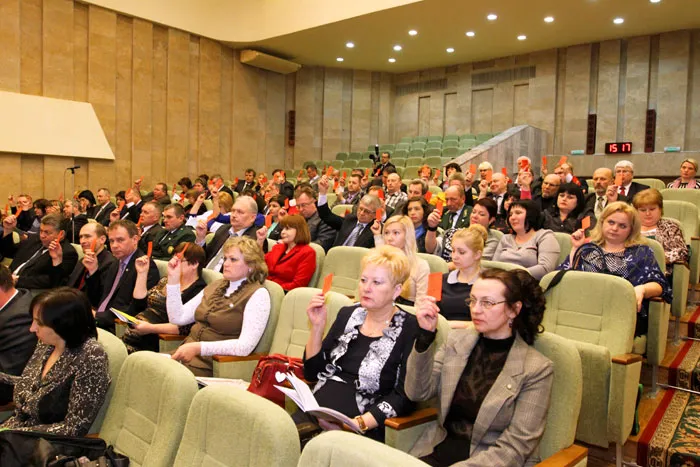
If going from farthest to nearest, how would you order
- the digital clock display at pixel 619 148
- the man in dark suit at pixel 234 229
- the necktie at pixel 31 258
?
the digital clock display at pixel 619 148
the necktie at pixel 31 258
the man in dark suit at pixel 234 229

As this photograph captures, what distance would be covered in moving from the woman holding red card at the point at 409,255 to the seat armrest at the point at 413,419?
3.08 feet

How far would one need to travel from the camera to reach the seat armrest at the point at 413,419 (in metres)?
1.84

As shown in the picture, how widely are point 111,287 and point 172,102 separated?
8614 millimetres

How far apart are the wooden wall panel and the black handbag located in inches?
397

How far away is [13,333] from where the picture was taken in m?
2.57

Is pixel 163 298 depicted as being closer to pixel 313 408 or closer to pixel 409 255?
pixel 409 255

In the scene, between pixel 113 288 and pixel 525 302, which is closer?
pixel 525 302

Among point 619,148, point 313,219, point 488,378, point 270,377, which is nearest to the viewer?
point 488,378

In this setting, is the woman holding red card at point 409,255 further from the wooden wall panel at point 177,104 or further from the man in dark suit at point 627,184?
the wooden wall panel at point 177,104

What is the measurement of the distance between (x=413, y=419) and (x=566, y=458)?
1.58 ft

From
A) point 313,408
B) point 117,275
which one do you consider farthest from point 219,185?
point 313,408

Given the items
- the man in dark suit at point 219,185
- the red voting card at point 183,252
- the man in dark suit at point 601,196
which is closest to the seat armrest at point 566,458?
the red voting card at point 183,252

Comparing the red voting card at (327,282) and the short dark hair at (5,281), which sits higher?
the red voting card at (327,282)

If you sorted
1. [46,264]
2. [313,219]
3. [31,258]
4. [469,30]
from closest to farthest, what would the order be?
[46,264] < [31,258] < [313,219] < [469,30]
